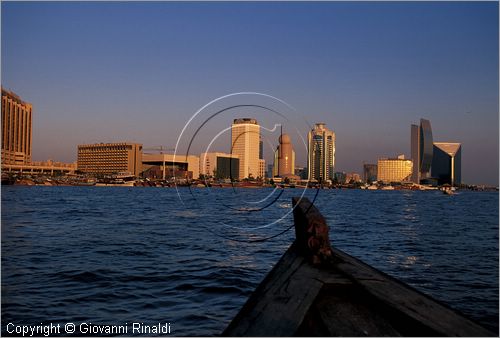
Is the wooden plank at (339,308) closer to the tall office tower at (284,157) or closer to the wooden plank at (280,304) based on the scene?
the wooden plank at (280,304)

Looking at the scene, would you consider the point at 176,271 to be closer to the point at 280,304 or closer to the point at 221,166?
the point at 280,304

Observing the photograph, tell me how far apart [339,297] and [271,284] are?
1.25 metres

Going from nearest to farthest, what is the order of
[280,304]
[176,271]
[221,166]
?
[280,304] → [176,271] → [221,166]

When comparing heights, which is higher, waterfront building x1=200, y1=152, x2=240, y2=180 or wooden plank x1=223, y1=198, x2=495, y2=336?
waterfront building x1=200, y1=152, x2=240, y2=180

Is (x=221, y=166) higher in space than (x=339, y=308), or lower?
higher

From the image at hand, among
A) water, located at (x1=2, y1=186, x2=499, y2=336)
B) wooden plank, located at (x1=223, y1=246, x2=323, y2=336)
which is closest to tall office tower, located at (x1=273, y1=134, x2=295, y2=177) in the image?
water, located at (x1=2, y1=186, x2=499, y2=336)

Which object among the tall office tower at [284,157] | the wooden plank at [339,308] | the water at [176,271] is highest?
the tall office tower at [284,157]

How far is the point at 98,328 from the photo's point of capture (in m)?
10.2

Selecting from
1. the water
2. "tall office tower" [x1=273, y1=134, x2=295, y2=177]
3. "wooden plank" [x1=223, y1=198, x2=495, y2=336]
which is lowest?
the water

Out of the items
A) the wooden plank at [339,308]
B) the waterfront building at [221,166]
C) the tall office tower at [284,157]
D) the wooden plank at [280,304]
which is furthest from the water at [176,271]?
the waterfront building at [221,166]

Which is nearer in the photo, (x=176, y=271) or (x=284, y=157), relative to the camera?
(x=176, y=271)

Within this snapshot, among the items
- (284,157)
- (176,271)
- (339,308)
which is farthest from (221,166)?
(339,308)

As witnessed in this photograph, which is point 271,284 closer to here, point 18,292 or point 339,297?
point 339,297

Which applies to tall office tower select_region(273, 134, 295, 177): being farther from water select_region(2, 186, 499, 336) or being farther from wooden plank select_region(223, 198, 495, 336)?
wooden plank select_region(223, 198, 495, 336)
